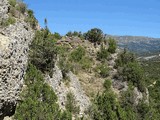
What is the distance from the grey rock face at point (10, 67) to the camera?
1657 cm

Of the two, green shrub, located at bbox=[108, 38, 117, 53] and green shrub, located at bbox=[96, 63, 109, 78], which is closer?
green shrub, located at bbox=[96, 63, 109, 78]

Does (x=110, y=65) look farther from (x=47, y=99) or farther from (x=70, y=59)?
(x=47, y=99)

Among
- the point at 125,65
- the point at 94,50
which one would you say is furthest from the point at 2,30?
the point at 94,50

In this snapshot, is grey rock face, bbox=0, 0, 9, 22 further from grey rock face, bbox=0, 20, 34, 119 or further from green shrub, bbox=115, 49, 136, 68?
green shrub, bbox=115, 49, 136, 68

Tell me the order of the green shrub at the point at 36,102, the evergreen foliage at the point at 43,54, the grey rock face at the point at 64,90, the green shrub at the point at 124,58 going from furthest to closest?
the green shrub at the point at 124,58 < the grey rock face at the point at 64,90 < the evergreen foliage at the point at 43,54 < the green shrub at the point at 36,102

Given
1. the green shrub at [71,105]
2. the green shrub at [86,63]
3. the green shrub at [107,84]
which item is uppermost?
the green shrub at [86,63]

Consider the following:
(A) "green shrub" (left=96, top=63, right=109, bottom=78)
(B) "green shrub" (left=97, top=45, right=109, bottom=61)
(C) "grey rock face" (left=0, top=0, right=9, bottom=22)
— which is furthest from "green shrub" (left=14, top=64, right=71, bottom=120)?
(B) "green shrub" (left=97, top=45, right=109, bottom=61)

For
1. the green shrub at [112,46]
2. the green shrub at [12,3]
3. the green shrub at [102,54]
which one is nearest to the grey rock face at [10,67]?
the green shrub at [12,3]

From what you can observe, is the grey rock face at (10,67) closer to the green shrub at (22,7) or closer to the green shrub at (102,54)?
the green shrub at (22,7)

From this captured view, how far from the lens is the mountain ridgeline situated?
18312 millimetres

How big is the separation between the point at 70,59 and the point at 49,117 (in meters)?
19.0

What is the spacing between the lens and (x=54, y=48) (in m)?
27.7

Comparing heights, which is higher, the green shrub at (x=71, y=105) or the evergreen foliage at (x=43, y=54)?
the evergreen foliage at (x=43, y=54)

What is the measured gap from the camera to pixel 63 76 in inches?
1251
